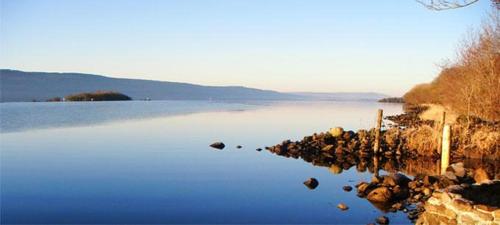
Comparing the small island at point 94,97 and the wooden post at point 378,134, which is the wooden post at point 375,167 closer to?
the wooden post at point 378,134

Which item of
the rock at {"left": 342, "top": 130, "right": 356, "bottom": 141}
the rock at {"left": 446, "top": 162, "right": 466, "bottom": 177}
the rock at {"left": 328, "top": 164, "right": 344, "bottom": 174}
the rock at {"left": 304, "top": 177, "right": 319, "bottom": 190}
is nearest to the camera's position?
the rock at {"left": 446, "top": 162, "right": 466, "bottom": 177}

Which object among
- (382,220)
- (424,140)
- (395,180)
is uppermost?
(424,140)

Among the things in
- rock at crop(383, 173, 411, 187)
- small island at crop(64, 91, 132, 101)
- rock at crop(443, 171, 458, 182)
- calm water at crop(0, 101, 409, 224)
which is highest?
small island at crop(64, 91, 132, 101)

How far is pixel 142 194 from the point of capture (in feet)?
46.0

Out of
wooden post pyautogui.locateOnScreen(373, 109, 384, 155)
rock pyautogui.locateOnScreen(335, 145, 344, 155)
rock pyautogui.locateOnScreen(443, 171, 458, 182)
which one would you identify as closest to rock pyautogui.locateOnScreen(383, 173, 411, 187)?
rock pyautogui.locateOnScreen(443, 171, 458, 182)

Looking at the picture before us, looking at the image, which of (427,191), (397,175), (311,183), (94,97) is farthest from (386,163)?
(94,97)

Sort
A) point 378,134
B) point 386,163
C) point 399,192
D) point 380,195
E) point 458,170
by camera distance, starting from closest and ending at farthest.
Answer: point 380,195
point 399,192
point 458,170
point 386,163
point 378,134

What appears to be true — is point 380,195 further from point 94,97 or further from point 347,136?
point 94,97

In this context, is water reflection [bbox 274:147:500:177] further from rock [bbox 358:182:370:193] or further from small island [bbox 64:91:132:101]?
small island [bbox 64:91:132:101]

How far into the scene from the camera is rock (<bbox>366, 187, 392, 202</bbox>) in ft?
42.7

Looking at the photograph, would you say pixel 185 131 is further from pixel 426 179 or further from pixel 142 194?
pixel 426 179

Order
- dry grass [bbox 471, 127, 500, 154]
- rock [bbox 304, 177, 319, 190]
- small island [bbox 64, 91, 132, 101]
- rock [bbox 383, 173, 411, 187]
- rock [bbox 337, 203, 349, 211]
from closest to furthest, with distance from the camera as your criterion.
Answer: rock [bbox 337, 203, 349, 211]
rock [bbox 383, 173, 411, 187]
rock [bbox 304, 177, 319, 190]
dry grass [bbox 471, 127, 500, 154]
small island [bbox 64, 91, 132, 101]

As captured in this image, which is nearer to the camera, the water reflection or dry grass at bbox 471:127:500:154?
the water reflection

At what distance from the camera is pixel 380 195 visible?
13.2 m
